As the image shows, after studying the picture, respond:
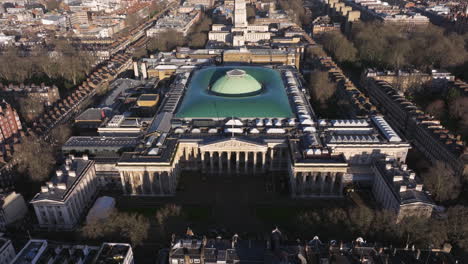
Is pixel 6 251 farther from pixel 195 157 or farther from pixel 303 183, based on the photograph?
pixel 303 183

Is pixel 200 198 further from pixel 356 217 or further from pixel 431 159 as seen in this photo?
pixel 431 159

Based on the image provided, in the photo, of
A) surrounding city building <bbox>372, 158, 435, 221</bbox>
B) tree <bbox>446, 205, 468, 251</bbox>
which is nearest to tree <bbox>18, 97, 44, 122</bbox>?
surrounding city building <bbox>372, 158, 435, 221</bbox>

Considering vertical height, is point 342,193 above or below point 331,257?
below

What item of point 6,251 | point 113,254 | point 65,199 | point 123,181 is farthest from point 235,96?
point 6,251

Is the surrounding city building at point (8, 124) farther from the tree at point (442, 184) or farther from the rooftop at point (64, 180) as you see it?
the tree at point (442, 184)

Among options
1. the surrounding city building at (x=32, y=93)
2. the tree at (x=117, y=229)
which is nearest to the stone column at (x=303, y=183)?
the tree at (x=117, y=229)

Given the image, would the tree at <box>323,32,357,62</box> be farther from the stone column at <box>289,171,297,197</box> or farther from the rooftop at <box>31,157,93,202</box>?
the rooftop at <box>31,157,93,202</box>

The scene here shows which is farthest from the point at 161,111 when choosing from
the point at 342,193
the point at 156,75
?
the point at 342,193
